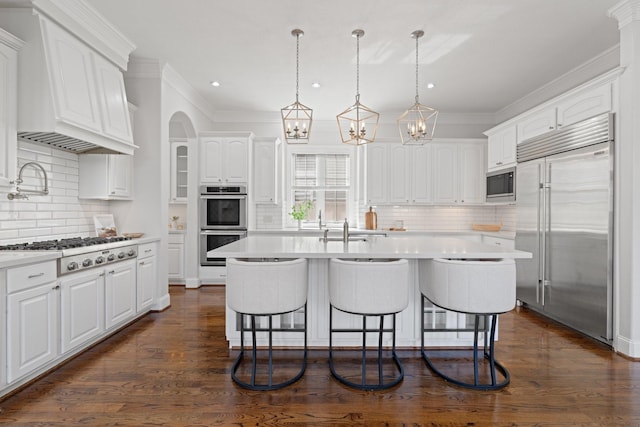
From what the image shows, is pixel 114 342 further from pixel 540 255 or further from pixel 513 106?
pixel 513 106

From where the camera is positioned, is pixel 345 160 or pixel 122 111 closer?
pixel 122 111

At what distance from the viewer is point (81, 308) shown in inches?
112

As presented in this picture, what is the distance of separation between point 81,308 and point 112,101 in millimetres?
1973

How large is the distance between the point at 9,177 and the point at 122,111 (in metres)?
1.32

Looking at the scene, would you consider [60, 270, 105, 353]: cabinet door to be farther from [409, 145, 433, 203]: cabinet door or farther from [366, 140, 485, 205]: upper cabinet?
[409, 145, 433, 203]: cabinet door

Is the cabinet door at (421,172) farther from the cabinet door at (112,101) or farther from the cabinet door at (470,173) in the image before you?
the cabinet door at (112,101)

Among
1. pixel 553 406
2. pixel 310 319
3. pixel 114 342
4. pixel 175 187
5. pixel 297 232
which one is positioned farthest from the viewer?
pixel 175 187

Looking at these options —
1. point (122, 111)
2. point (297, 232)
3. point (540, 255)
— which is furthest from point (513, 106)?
point (122, 111)

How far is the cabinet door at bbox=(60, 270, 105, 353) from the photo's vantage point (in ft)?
8.79

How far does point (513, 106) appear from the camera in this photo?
18.3 ft

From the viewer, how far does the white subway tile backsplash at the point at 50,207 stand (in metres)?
2.96

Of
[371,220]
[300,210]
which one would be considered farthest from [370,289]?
[300,210]

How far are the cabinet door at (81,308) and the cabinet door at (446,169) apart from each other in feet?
16.1

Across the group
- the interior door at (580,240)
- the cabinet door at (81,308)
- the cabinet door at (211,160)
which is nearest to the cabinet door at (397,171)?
the interior door at (580,240)
